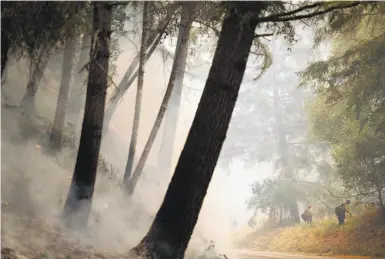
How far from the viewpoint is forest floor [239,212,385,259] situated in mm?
15317

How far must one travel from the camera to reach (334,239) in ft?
58.6

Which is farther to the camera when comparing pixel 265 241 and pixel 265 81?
pixel 265 81

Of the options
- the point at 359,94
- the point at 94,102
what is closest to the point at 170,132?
the point at 359,94

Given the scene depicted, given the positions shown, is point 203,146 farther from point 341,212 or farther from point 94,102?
point 341,212

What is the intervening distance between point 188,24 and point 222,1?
4.09 meters

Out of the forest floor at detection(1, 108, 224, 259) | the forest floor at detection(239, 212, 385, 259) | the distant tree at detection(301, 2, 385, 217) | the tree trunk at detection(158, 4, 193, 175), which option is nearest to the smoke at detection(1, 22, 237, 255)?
the forest floor at detection(1, 108, 224, 259)

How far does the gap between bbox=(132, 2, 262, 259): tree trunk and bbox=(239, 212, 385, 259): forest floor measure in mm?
11182

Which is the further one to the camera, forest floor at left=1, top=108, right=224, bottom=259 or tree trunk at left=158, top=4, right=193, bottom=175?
tree trunk at left=158, top=4, right=193, bottom=175

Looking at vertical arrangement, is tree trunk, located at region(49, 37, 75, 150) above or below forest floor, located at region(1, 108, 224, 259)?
above

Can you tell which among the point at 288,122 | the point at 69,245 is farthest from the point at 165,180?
the point at 288,122

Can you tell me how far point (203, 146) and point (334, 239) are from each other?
14546mm

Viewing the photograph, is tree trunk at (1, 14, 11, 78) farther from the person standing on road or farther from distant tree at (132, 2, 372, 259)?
the person standing on road

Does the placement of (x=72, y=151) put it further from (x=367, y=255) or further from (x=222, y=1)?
(x=367, y=255)

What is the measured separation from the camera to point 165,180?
16891mm
